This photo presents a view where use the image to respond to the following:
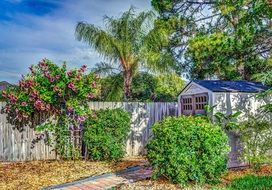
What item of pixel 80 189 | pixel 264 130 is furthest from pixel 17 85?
pixel 264 130

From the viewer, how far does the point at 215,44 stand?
14008 mm

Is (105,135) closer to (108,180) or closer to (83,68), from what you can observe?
(83,68)

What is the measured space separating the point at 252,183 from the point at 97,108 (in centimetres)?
600

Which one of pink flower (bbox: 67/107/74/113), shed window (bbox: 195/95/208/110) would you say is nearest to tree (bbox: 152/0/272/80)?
shed window (bbox: 195/95/208/110)

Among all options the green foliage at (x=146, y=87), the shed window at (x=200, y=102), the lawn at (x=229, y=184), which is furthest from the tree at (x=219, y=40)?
the lawn at (x=229, y=184)

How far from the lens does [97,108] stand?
11633 mm

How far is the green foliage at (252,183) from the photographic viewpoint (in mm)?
6965

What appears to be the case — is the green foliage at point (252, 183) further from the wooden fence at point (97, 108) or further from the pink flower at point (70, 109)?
the pink flower at point (70, 109)

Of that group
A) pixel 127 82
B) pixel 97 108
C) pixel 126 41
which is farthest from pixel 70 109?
pixel 126 41

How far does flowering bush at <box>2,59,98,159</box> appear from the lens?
10234 millimetres

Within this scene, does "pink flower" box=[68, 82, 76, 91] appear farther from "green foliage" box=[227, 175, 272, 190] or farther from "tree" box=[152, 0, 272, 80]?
"green foliage" box=[227, 175, 272, 190]

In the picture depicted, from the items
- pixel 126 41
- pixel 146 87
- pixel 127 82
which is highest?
pixel 126 41

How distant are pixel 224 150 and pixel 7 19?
25.4ft

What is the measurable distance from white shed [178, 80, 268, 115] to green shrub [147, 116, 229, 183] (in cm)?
239
